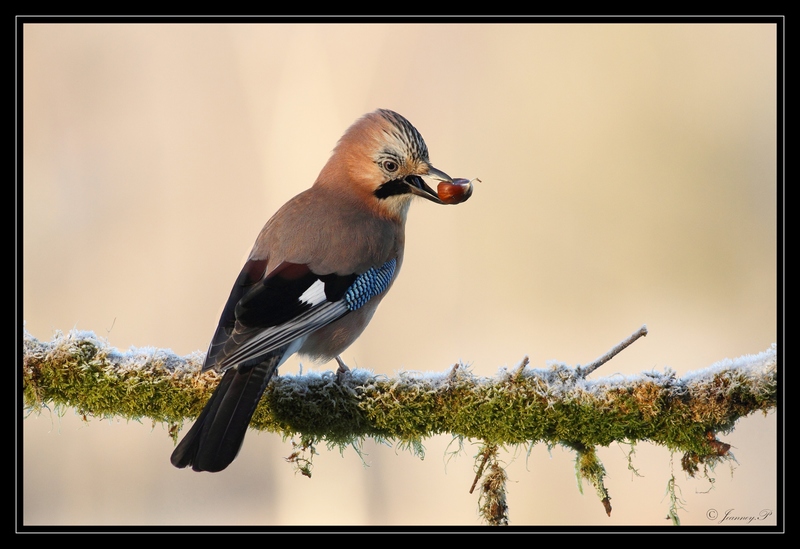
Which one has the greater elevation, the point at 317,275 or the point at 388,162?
the point at 388,162

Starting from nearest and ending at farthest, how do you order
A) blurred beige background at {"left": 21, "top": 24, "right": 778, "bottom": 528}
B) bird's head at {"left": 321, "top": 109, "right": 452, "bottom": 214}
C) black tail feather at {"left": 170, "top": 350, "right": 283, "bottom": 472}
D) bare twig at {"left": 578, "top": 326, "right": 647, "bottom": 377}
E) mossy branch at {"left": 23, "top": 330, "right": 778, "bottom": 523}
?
bare twig at {"left": 578, "top": 326, "right": 647, "bottom": 377}, mossy branch at {"left": 23, "top": 330, "right": 778, "bottom": 523}, black tail feather at {"left": 170, "top": 350, "right": 283, "bottom": 472}, bird's head at {"left": 321, "top": 109, "right": 452, "bottom": 214}, blurred beige background at {"left": 21, "top": 24, "right": 778, "bottom": 528}

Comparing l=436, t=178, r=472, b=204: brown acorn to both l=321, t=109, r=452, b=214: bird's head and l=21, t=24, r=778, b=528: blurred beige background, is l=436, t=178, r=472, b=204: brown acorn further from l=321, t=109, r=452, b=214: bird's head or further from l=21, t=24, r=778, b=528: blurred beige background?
l=21, t=24, r=778, b=528: blurred beige background

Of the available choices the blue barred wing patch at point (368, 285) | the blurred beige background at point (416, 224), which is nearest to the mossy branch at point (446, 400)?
the blue barred wing patch at point (368, 285)

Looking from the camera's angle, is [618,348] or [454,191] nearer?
[618,348]

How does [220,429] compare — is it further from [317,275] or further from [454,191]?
[454,191]

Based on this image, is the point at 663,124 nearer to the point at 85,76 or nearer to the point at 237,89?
the point at 237,89

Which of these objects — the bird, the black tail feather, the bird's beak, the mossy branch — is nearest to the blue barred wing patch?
the bird

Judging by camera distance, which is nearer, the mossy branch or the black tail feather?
the mossy branch

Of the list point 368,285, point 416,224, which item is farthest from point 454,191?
point 416,224
